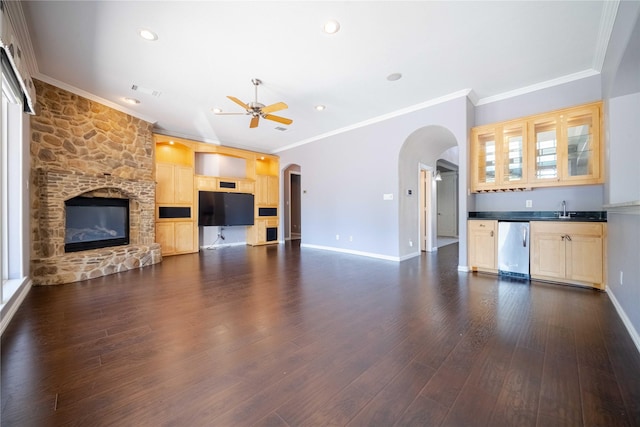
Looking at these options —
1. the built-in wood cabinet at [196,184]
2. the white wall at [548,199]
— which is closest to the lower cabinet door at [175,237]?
the built-in wood cabinet at [196,184]

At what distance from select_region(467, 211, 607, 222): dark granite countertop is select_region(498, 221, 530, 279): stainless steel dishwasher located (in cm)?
14

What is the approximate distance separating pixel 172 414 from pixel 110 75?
4.43 m

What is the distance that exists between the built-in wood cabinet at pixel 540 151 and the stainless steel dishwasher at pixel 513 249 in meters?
0.65

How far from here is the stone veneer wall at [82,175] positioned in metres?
3.72

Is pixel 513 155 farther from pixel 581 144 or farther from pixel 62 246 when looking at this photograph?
pixel 62 246

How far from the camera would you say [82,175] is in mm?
4176

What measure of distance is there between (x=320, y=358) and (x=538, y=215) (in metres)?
4.12

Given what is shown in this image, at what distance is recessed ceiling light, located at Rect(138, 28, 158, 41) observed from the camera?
2754 mm

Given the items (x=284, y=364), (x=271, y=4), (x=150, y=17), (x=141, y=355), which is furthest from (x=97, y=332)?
(x=271, y=4)

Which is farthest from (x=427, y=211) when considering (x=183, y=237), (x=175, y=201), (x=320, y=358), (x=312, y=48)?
(x=175, y=201)

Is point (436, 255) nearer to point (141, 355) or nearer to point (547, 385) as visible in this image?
point (547, 385)

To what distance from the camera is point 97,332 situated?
2240mm

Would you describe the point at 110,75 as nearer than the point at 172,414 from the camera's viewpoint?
No

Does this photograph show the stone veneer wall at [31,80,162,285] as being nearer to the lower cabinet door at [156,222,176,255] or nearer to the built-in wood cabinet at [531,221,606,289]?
the lower cabinet door at [156,222,176,255]
